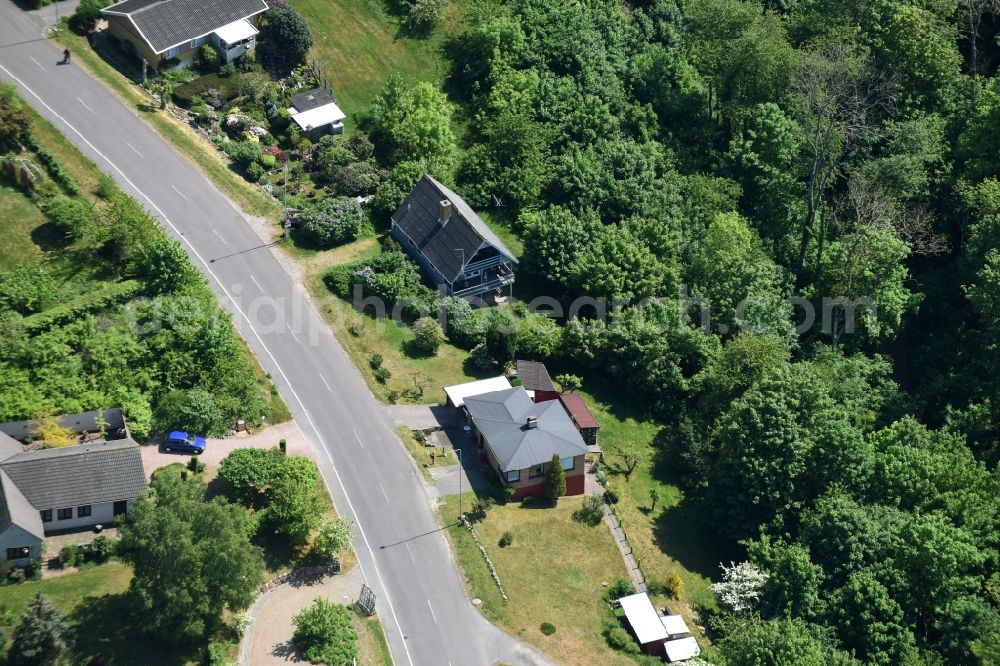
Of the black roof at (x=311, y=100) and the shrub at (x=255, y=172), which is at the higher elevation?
the black roof at (x=311, y=100)

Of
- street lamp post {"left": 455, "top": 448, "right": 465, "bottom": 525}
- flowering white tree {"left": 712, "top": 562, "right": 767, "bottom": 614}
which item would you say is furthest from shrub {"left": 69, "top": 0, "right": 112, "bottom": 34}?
flowering white tree {"left": 712, "top": 562, "right": 767, "bottom": 614}

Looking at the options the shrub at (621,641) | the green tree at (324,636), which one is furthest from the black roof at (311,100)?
the shrub at (621,641)

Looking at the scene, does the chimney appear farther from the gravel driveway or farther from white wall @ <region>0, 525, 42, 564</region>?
white wall @ <region>0, 525, 42, 564</region>

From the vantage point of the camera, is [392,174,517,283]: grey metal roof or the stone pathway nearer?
the stone pathway

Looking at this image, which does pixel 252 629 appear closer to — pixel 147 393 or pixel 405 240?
pixel 147 393

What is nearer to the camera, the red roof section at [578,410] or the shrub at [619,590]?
the shrub at [619,590]

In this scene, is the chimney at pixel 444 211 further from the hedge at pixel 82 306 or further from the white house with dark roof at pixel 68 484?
the white house with dark roof at pixel 68 484
